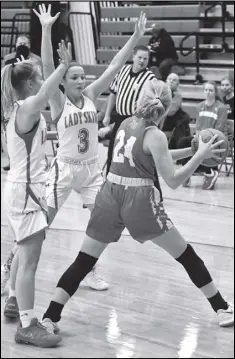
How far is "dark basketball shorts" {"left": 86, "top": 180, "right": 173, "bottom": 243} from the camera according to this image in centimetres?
392

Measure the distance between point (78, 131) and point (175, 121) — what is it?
3.10 m

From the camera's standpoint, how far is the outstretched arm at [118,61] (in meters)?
4.07

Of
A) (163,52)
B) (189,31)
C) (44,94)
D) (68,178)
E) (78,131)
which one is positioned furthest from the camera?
(189,31)

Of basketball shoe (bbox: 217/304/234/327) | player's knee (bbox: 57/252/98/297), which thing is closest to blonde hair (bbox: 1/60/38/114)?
player's knee (bbox: 57/252/98/297)

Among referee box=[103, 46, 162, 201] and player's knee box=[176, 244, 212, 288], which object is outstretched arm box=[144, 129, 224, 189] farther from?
referee box=[103, 46, 162, 201]

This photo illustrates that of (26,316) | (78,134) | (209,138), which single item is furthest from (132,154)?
(26,316)

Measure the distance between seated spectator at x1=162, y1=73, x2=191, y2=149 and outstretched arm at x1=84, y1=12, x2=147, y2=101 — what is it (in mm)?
2693

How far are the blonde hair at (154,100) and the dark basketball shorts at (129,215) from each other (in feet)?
1.23

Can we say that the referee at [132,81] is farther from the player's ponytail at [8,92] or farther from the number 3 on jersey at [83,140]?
the player's ponytail at [8,92]

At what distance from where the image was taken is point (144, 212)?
3.93 m

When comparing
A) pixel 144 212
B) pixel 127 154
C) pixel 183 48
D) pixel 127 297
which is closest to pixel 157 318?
pixel 127 297

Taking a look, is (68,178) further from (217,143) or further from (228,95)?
(228,95)

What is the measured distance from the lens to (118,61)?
13.7 feet

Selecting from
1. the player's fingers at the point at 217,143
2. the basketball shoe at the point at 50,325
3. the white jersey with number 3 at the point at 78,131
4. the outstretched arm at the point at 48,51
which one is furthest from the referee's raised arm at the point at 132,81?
the basketball shoe at the point at 50,325
